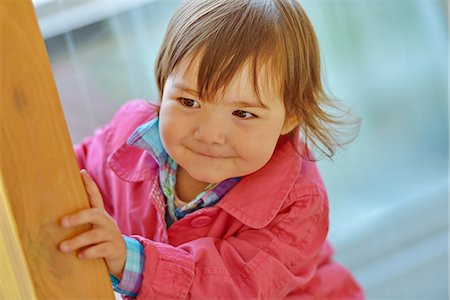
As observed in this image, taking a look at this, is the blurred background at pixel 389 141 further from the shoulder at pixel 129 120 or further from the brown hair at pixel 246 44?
the brown hair at pixel 246 44

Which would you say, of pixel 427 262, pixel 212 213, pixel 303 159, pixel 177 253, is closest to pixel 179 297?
pixel 177 253

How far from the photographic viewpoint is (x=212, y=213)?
1095 mm

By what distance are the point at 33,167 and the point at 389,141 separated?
3.73ft

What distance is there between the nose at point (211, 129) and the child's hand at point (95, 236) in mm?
189

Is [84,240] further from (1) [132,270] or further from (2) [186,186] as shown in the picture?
(2) [186,186]

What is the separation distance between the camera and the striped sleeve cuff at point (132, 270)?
90 cm

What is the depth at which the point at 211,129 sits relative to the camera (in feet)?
3.25

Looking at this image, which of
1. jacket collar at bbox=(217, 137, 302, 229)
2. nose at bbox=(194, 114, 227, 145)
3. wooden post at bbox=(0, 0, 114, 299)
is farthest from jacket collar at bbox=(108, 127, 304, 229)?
wooden post at bbox=(0, 0, 114, 299)

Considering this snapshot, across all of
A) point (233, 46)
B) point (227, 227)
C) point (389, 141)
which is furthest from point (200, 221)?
point (389, 141)

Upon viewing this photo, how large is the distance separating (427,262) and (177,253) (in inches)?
36.4

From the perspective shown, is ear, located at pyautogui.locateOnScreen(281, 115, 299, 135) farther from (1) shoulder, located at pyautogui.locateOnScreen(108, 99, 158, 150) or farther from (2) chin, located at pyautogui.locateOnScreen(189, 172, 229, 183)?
(1) shoulder, located at pyautogui.locateOnScreen(108, 99, 158, 150)

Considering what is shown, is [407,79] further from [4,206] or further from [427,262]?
[4,206]

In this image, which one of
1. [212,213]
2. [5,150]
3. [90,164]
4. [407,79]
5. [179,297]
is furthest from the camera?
[407,79]

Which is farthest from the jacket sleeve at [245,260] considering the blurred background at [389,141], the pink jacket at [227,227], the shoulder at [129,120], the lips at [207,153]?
the blurred background at [389,141]
